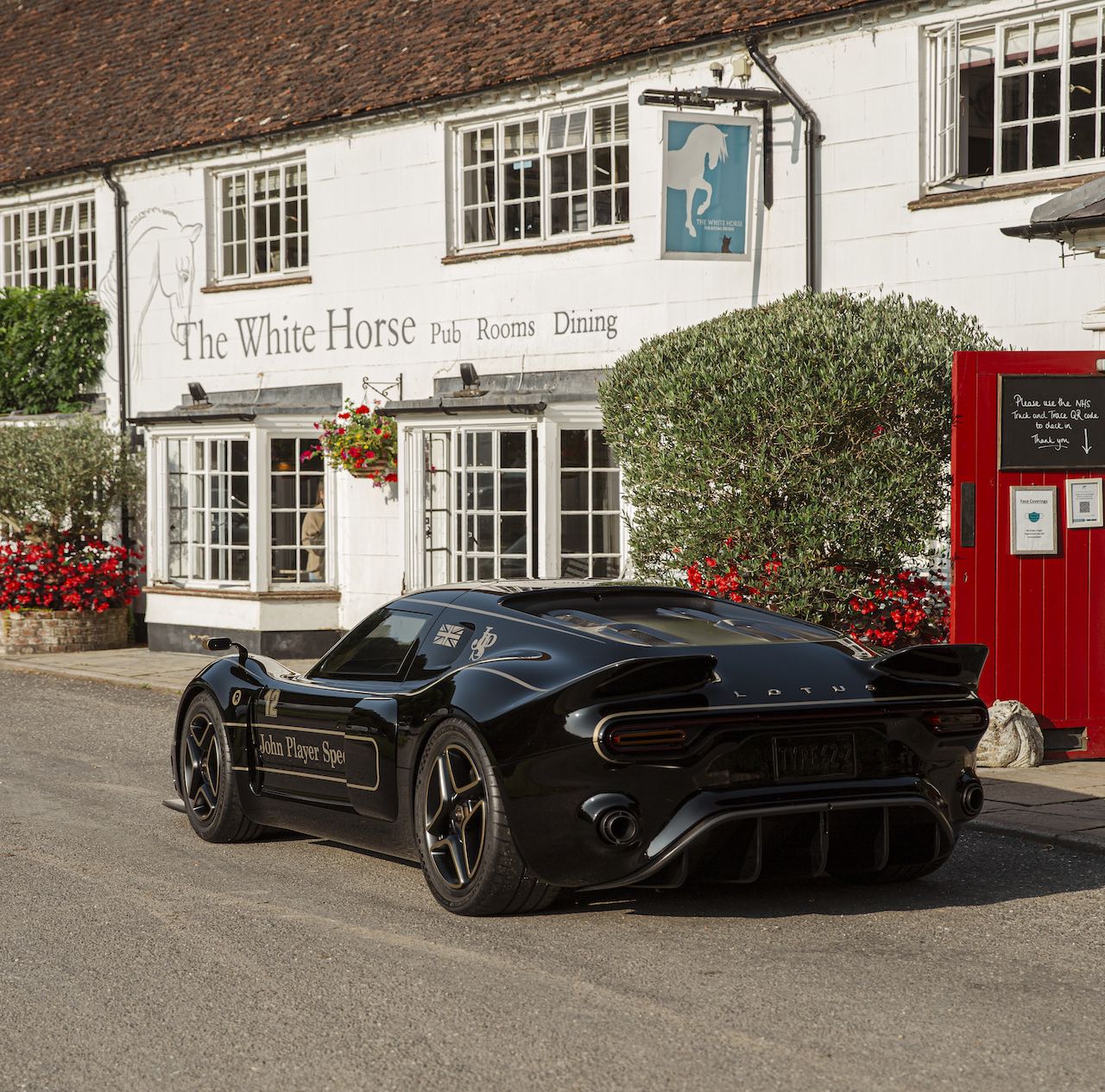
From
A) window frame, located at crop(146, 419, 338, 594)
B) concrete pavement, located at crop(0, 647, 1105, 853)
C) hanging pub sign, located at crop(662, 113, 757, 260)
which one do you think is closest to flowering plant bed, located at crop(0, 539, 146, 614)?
window frame, located at crop(146, 419, 338, 594)

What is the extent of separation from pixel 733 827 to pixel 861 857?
0.61 meters

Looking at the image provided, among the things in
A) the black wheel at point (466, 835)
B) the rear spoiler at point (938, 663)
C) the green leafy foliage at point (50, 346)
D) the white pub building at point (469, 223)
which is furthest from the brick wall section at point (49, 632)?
the rear spoiler at point (938, 663)

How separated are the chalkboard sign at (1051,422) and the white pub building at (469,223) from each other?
0.91 metres

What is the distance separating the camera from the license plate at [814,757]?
243 inches

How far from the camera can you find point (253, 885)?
7129mm

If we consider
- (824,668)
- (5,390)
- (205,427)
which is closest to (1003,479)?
(824,668)

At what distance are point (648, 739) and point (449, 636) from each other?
52.5 inches

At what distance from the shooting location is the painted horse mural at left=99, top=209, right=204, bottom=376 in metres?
20.1

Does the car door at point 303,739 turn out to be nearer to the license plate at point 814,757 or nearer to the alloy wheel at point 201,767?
the alloy wheel at point 201,767

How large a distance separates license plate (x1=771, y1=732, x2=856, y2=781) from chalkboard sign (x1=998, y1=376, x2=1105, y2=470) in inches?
180

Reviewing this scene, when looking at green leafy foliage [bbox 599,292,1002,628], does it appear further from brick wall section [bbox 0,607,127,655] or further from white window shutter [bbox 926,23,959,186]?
brick wall section [bbox 0,607,127,655]

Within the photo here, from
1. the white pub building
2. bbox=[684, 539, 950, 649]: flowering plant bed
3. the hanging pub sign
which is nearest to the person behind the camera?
bbox=[684, 539, 950, 649]: flowering plant bed

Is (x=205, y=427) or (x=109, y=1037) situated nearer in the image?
(x=109, y=1037)

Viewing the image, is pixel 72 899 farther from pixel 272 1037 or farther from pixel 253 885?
pixel 272 1037
